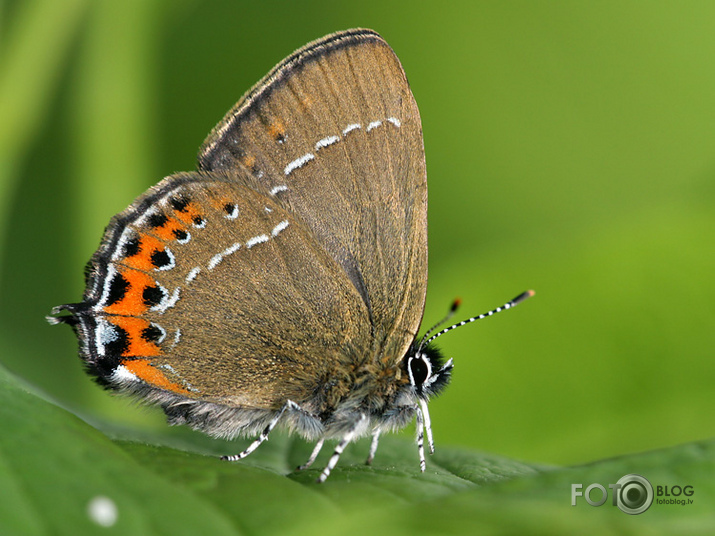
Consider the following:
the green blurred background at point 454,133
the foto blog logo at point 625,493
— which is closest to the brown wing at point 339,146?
the green blurred background at point 454,133

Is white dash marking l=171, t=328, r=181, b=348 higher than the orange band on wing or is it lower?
higher

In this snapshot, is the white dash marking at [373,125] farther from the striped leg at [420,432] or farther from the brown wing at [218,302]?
the striped leg at [420,432]

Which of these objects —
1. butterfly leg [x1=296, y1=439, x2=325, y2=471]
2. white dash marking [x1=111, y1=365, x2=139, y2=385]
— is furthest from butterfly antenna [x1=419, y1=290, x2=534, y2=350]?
white dash marking [x1=111, y1=365, x2=139, y2=385]

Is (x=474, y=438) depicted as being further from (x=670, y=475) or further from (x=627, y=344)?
(x=670, y=475)

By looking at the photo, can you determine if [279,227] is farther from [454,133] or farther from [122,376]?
[454,133]

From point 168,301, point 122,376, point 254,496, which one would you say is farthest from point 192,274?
point 254,496

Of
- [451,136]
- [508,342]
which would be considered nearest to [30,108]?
[451,136]

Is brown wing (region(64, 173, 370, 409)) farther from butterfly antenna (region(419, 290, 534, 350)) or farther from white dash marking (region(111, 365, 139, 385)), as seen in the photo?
butterfly antenna (region(419, 290, 534, 350))
